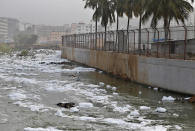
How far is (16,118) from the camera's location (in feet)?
43.6

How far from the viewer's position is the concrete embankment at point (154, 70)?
18.8 m

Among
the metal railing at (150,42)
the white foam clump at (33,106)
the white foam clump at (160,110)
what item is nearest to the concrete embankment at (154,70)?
the metal railing at (150,42)

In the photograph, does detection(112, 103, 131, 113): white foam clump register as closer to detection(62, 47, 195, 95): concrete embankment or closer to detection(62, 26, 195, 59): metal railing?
detection(62, 47, 195, 95): concrete embankment

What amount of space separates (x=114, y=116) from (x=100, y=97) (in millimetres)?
4699

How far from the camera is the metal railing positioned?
2319 centimetres

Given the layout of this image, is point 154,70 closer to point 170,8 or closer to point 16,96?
point 170,8

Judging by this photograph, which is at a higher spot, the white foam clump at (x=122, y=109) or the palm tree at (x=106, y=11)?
the palm tree at (x=106, y=11)

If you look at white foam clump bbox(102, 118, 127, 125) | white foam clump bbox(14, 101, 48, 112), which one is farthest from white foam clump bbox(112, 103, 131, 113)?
white foam clump bbox(14, 101, 48, 112)

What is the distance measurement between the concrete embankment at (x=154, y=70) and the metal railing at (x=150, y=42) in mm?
902

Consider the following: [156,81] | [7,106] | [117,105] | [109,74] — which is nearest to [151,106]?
[117,105]

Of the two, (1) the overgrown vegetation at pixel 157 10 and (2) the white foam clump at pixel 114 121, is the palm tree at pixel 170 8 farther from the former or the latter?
(2) the white foam clump at pixel 114 121

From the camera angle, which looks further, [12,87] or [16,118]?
[12,87]

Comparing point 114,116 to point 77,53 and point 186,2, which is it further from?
point 77,53

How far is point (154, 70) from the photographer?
2258 centimetres
